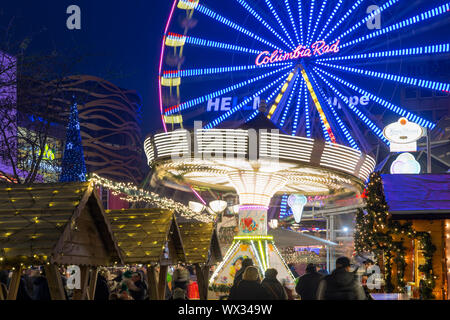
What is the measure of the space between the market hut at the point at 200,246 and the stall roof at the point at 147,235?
Result: 2262 millimetres

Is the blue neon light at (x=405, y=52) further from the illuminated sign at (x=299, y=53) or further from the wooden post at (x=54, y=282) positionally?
the wooden post at (x=54, y=282)

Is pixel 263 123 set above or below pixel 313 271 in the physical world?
above

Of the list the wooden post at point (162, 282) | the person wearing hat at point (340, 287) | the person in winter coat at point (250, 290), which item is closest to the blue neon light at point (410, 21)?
the wooden post at point (162, 282)

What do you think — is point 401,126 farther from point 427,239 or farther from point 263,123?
point 427,239

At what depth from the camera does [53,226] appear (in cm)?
644

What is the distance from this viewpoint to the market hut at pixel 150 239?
10289 mm

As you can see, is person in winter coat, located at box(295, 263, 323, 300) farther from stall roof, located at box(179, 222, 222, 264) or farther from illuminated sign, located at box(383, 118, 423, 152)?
illuminated sign, located at box(383, 118, 423, 152)

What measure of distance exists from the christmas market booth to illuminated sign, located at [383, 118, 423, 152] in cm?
293

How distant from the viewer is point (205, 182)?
26531 mm

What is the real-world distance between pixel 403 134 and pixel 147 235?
11.6 m

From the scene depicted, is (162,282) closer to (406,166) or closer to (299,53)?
(406,166)

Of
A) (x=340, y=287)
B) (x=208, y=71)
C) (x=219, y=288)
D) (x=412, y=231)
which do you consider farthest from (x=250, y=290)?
(x=208, y=71)
